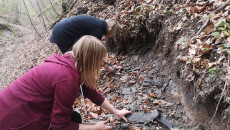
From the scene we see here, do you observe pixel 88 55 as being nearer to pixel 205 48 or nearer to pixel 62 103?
pixel 62 103

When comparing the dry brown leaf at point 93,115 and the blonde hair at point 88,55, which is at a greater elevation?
the blonde hair at point 88,55

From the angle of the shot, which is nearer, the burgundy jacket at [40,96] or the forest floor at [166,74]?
the burgundy jacket at [40,96]

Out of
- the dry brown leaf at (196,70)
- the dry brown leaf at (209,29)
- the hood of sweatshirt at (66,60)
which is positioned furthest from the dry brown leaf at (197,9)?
the hood of sweatshirt at (66,60)

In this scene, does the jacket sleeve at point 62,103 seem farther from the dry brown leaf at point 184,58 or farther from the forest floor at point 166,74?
the dry brown leaf at point 184,58

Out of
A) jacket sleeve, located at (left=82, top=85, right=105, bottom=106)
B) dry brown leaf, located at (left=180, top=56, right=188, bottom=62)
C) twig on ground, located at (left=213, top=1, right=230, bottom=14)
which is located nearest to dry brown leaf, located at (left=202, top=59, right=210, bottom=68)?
dry brown leaf, located at (left=180, top=56, right=188, bottom=62)

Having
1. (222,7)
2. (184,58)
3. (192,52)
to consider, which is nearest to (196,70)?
(192,52)

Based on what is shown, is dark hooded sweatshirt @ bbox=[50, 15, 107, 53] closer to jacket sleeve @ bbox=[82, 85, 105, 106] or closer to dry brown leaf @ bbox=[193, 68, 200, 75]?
jacket sleeve @ bbox=[82, 85, 105, 106]

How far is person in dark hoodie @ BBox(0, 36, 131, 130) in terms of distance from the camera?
1.55 metres

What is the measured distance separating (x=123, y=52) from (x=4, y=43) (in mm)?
15734

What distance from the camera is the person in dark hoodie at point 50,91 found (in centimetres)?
155

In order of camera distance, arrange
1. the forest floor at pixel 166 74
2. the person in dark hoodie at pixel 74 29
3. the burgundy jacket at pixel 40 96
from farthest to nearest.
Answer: the person in dark hoodie at pixel 74 29, the forest floor at pixel 166 74, the burgundy jacket at pixel 40 96

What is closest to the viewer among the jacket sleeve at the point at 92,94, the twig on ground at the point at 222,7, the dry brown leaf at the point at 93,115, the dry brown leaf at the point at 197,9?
the jacket sleeve at the point at 92,94

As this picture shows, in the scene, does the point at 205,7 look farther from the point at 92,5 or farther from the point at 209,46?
the point at 92,5

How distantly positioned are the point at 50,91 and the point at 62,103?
6.3 inches
